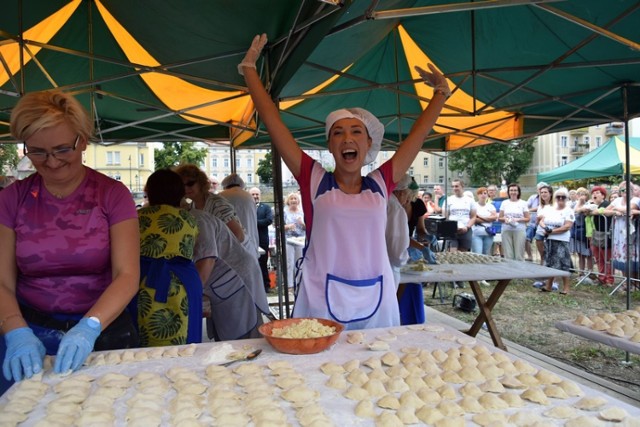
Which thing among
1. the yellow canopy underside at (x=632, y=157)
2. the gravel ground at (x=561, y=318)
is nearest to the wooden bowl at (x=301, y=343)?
the gravel ground at (x=561, y=318)

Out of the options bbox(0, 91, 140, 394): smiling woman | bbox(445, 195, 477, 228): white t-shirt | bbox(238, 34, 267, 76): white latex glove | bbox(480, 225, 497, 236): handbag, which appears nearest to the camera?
bbox(0, 91, 140, 394): smiling woman

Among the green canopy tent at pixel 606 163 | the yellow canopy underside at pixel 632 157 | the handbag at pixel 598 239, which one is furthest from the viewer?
the green canopy tent at pixel 606 163

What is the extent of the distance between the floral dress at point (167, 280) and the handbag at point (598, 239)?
7.54 meters

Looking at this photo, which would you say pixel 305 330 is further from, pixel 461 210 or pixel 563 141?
pixel 563 141

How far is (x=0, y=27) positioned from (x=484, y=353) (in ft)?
11.7

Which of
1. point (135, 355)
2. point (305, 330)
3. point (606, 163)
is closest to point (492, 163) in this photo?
point (606, 163)

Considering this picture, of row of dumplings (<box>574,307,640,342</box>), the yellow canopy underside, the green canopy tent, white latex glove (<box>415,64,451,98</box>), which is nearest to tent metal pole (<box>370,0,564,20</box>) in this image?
white latex glove (<box>415,64,451,98</box>)

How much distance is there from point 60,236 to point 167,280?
75 cm

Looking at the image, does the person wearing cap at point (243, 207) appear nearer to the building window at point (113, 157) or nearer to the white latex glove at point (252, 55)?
the white latex glove at point (252, 55)

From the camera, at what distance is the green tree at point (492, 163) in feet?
111

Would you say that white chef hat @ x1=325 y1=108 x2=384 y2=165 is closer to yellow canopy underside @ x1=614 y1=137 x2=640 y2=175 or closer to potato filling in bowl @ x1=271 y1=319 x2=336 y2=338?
potato filling in bowl @ x1=271 y1=319 x2=336 y2=338

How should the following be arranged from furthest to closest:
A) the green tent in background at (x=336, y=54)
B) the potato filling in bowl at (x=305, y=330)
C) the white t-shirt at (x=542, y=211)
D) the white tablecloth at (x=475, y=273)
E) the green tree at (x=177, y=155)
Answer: the green tree at (x=177, y=155) < the white t-shirt at (x=542, y=211) < the white tablecloth at (x=475, y=273) < the green tent in background at (x=336, y=54) < the potato filling in bowl at (x=305, y=330)

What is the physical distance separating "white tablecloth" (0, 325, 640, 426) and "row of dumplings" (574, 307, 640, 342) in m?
0.95

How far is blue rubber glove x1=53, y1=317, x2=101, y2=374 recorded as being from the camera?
135 cm
